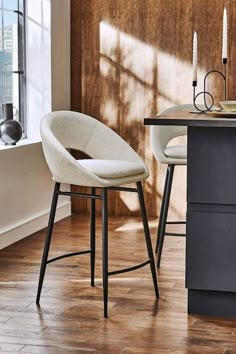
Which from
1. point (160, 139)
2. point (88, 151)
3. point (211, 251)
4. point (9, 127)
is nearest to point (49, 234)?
point (88, 151)

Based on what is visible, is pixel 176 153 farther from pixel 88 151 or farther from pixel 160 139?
pixel 88 151

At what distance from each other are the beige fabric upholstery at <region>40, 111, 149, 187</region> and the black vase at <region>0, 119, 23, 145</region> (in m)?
1.10

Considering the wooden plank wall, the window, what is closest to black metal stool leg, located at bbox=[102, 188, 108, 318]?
the window

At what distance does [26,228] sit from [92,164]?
166 cm

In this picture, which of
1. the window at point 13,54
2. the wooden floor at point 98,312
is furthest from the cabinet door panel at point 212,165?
the window at point 13,54

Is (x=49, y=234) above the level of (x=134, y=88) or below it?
below

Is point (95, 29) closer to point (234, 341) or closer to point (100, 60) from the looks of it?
point (100, 60)

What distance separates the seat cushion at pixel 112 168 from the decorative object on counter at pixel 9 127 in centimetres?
136

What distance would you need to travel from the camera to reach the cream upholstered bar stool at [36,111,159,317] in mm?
3674

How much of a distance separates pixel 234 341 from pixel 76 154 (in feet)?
10.1

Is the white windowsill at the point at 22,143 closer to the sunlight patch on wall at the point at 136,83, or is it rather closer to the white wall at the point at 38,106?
the white wall at the point at 38,106

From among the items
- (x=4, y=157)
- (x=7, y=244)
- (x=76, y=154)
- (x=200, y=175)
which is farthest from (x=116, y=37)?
(x=200, y=175)

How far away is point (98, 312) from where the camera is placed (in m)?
3.74

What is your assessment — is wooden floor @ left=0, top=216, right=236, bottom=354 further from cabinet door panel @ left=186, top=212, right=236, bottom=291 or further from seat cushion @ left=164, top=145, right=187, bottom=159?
seat cushion @ left=164, top=145, right=187, bottom=159
